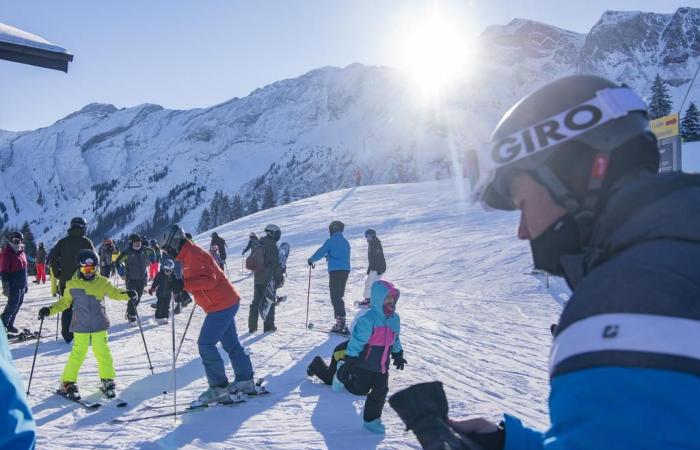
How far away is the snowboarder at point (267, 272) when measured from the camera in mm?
9078

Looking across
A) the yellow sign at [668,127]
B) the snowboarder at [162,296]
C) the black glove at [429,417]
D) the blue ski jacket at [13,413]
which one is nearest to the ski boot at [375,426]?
the black glove at [429,417]

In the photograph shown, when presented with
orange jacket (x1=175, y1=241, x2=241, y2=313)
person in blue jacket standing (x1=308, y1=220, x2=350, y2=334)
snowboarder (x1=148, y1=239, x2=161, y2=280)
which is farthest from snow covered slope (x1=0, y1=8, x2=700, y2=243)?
orange jacket (x1=175, y1=241, x2=241, y2=313)

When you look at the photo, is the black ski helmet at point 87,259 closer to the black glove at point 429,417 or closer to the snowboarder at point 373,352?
the snowboarder at point 373,352

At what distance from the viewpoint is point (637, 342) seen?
2.88ft

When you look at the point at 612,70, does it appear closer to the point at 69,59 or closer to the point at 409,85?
the point at 409,85

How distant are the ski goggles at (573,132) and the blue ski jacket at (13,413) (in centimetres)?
129

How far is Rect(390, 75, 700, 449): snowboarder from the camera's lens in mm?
860

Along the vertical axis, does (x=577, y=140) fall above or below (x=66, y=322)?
above

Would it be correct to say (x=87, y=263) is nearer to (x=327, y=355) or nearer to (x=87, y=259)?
(x=87, y=259)

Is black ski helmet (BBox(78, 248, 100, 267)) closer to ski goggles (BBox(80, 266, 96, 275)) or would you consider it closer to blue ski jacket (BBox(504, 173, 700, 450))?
ski goggles (BBox(80, 266, 96, 275))

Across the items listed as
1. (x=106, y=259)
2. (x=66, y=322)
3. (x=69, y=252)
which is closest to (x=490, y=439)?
(x=69, y=252)

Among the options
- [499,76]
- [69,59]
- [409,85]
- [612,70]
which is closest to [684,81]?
[612,70]

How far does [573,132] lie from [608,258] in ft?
1.28

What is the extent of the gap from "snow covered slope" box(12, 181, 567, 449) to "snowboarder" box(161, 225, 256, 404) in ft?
0.96
